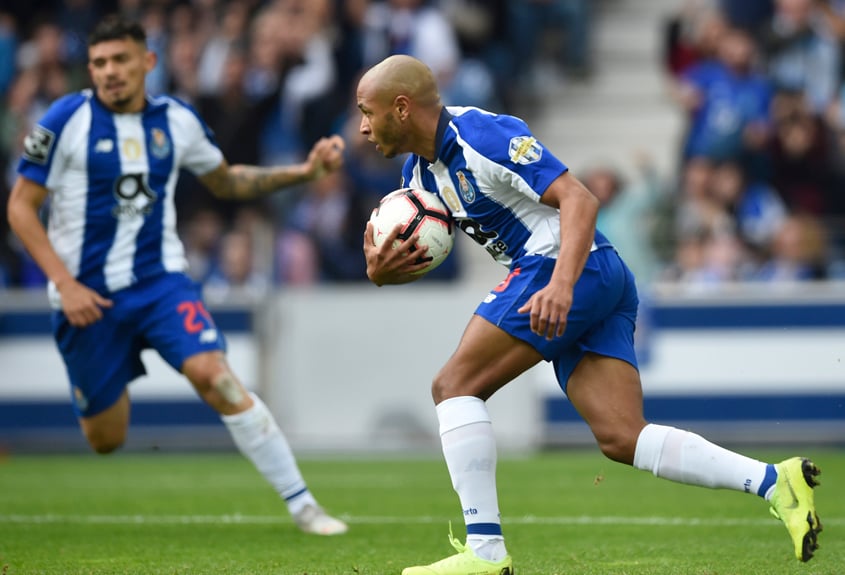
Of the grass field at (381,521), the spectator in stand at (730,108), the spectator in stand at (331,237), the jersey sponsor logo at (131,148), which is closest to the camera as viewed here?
the grass field at (381,521)

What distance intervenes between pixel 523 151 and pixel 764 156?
891 cm

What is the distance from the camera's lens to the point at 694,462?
5602 mm

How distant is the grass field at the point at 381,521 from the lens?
20.4ft

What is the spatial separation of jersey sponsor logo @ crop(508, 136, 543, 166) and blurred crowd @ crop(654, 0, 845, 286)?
7.66m

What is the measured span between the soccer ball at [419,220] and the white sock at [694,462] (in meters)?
1.10

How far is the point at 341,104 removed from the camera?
50.1 feet

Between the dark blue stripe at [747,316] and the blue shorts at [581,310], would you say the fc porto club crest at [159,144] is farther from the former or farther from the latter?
the dark blue stripe at [747,316]

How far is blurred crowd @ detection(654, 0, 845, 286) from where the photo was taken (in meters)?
13.0

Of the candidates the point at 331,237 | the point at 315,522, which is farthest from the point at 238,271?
the point at 315,522

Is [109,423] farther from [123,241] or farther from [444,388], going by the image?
[444,388]

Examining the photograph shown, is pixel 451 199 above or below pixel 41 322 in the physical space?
above

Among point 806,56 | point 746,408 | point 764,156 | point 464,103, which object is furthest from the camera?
point 464,103

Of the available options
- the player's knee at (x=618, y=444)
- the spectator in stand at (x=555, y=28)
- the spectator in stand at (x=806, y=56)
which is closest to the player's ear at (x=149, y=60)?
the player's knee at (x=618, y=444)

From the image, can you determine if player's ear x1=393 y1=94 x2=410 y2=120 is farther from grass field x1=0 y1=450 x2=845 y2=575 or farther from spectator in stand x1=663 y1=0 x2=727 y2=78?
spectator in stand x1=663 y1=0 x2=727 y2=78
